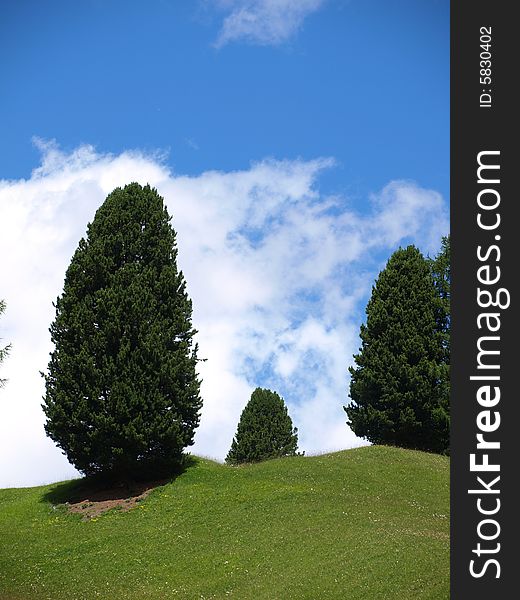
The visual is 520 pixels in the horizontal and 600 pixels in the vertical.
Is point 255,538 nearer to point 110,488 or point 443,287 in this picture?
point 110,488

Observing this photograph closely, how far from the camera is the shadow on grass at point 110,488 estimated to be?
37.6 m

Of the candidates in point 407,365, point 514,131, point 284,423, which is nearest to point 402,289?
point 407,365

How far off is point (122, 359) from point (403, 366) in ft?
64.6

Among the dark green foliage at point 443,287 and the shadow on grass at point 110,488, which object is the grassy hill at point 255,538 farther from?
the dark green foliage at point 443,287

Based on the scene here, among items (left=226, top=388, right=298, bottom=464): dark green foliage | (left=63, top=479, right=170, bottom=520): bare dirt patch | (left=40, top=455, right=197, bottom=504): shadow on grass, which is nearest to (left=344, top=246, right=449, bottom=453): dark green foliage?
(left=226, top=388, right=298, bottom=464): dark green foliage

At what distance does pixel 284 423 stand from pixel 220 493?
939 inches

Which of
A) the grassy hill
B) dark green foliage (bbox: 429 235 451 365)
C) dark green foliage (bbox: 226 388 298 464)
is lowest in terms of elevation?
the grassy hill

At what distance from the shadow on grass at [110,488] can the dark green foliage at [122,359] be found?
1.97 ft

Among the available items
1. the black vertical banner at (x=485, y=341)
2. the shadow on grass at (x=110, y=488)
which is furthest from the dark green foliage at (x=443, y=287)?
the black vertical banner at (x=485, y=341)

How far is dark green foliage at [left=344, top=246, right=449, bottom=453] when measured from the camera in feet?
154

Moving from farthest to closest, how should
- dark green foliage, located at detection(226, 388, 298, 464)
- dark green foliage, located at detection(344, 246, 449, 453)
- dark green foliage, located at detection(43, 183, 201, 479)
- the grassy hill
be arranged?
dark green foliage, located at detection(226, 388, 298, 464)
dark green foliage, located at detection(344, 246, 449, 453)
dark green foliage, located at detection(43, 183, 201, 479)
the grassy hill

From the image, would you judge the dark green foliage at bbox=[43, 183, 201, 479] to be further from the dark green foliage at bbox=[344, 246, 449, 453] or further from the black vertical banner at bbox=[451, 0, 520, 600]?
the black vertical banner at bbox=[451, 0, 520, 600]

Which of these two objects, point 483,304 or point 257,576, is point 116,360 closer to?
point 257,576

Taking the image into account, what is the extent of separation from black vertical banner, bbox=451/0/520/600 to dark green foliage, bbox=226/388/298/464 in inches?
1695
